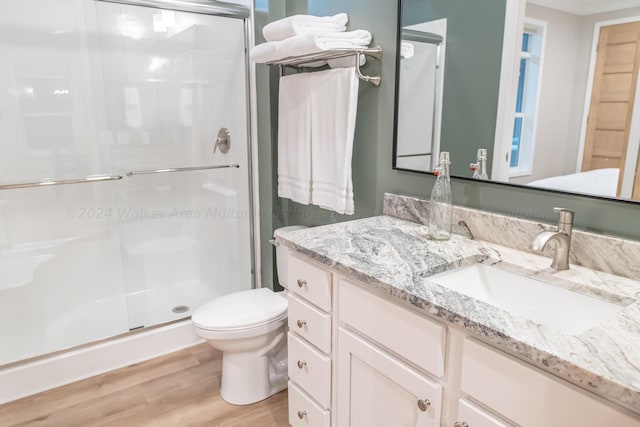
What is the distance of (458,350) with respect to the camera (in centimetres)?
102

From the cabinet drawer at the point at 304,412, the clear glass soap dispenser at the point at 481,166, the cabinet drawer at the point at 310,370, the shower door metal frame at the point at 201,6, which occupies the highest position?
the shower door metal frame at the point at 201,6

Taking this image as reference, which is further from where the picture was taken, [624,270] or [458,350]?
[624,270]

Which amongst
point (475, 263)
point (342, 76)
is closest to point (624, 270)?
point (475, 263)

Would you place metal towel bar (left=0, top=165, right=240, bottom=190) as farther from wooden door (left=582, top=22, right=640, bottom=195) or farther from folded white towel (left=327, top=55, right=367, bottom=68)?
wooden door (left=582, top=22, right=640, bottom=195)

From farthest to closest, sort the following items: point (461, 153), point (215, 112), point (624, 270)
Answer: point (215, 112) → point (461, 153) → point (624, 270)

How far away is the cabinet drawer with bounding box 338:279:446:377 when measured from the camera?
106cm

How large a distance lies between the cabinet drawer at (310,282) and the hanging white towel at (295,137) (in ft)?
1.88

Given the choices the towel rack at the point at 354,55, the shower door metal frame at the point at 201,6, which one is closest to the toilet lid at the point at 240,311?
the towel rack at the point at 354,55

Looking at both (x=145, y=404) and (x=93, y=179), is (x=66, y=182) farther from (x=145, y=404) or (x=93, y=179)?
(x=145, y=404)

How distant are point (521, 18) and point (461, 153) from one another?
0.45 m

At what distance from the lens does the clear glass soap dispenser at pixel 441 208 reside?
1.51m

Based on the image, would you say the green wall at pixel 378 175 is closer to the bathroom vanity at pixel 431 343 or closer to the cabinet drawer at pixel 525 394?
the bathroom vanity at pixel 431 343

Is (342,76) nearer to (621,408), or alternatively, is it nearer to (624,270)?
(624,270)

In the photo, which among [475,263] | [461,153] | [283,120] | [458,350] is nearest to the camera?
[458,350]
